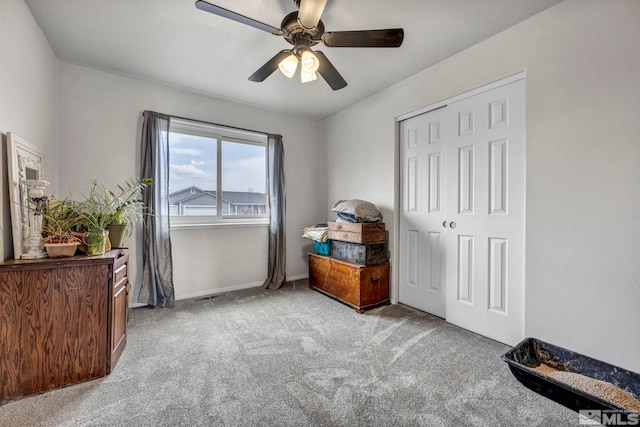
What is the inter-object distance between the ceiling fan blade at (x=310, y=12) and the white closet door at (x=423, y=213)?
5.44 ft

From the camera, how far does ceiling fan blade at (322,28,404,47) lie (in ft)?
5.44

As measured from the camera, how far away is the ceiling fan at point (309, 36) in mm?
1552

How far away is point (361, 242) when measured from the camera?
9.55ft

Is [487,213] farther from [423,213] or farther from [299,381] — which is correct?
[299,381]

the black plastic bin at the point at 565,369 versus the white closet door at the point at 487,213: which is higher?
the white closet door at the point at 487,213

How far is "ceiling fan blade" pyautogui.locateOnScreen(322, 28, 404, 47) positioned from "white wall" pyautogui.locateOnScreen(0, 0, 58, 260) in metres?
1.99

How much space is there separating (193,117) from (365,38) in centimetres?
240

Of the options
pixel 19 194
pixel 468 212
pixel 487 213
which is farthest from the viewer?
pixel 468 212

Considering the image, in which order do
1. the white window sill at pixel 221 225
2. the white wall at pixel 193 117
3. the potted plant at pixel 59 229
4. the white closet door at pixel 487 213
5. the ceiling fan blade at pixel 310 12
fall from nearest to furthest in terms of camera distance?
the ceiling fan blade at pixel 310 12 < the potted plant at pixel 59 229 < the white closet door at pixel 487 213 < the white wall at pixel 193 117 < the white window sill at pixel 221 225

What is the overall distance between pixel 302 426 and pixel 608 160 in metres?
2.34

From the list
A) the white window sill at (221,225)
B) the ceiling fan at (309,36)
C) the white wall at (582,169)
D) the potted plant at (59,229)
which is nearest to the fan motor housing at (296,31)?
the ceiling fan at (309,36)

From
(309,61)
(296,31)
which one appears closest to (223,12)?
(296,31)

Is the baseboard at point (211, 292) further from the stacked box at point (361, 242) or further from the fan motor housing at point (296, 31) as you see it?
the fan motor housing at point (296, 31)

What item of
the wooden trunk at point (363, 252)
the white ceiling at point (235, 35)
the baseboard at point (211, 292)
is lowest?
the baseboard at point (211, 292)
